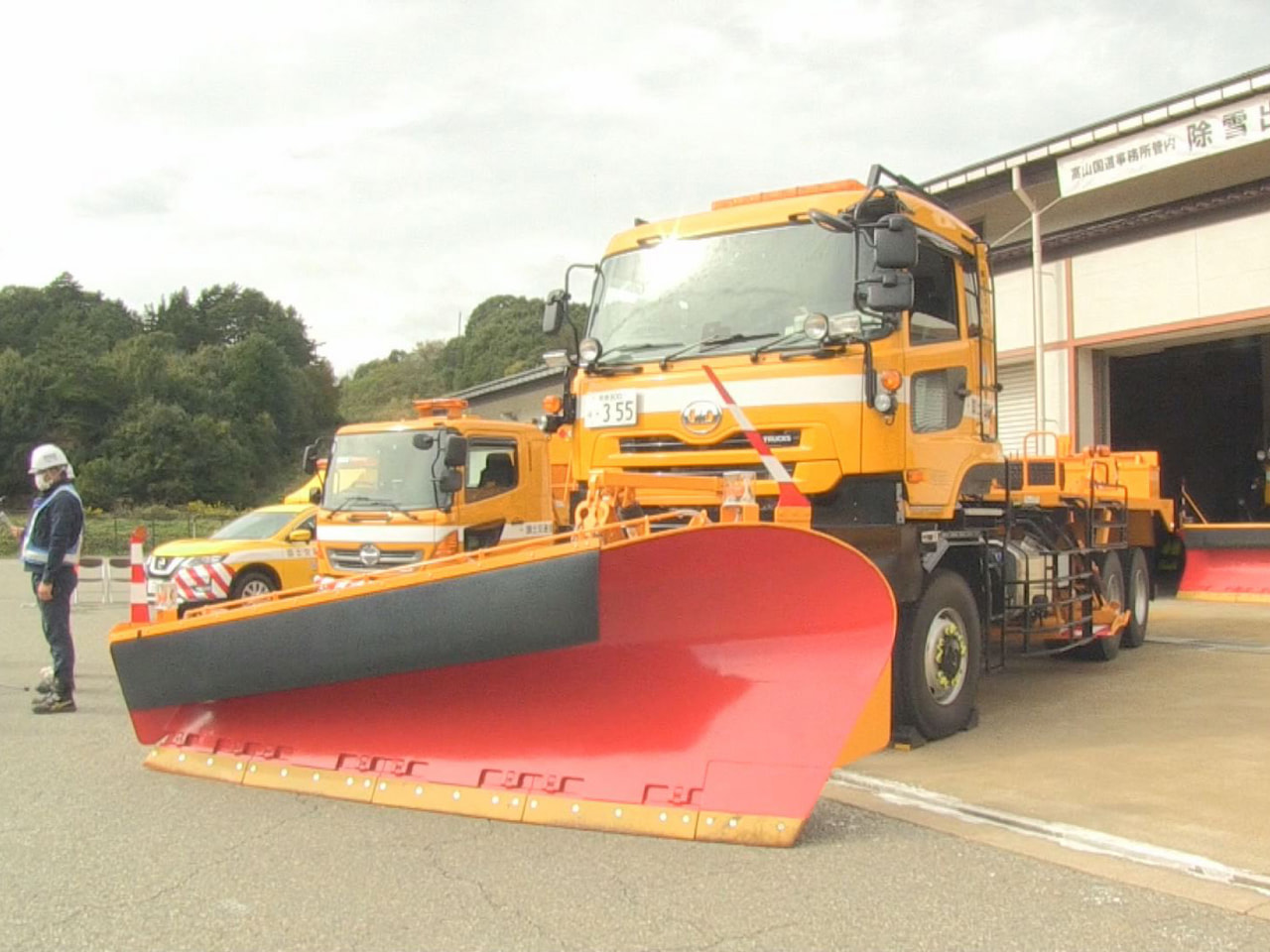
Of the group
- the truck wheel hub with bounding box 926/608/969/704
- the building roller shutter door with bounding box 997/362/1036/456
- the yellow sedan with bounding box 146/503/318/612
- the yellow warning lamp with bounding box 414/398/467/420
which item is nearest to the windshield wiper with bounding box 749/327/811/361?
the truck wheel hub with bounding box 926/608/969/704

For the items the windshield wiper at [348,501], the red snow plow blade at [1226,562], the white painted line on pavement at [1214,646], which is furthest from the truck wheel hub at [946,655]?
the red snow plow blade at [1226,562]

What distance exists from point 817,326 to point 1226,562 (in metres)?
9.93

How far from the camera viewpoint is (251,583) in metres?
14.1

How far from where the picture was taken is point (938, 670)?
642 cm

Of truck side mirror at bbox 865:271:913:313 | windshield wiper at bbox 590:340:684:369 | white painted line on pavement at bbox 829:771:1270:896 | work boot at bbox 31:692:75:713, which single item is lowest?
white painted line on pavement at bbox 829:771:1270:896

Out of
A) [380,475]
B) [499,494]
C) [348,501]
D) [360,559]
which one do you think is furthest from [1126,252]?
[360,559]

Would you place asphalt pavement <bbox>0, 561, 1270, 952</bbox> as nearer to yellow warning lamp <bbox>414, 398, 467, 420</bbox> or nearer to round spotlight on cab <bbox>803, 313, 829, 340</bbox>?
round spotlight on cab <bbox>803, 313, 829, 340</bbox>

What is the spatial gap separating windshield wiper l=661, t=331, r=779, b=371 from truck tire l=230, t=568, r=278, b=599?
9.00 meters

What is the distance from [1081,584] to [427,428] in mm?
5970

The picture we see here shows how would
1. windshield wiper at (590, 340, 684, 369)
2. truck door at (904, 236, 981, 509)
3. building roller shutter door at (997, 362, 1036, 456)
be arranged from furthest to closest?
building roller shutter door at (997, 362, 1036, 456), windshield wiper at (590, 340, 684, 369), truck door at (904, 236, 981, 509)

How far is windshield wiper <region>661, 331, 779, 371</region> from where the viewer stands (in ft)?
20.8

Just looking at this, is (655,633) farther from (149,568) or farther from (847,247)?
(149,568)

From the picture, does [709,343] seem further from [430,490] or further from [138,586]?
[430,490]

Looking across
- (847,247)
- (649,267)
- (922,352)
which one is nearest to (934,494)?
(922,352)
